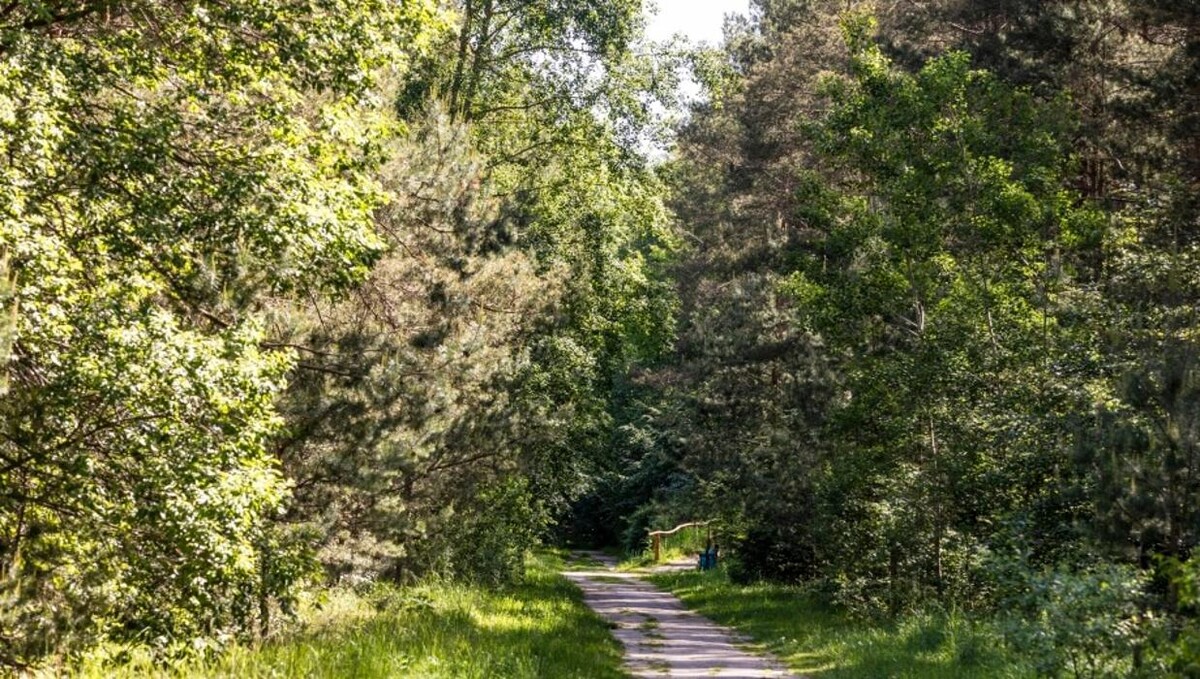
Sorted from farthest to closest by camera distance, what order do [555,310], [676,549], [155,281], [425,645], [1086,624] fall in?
[676,549] → [555,310] → [425,645] → [155,281] → [1086,624]

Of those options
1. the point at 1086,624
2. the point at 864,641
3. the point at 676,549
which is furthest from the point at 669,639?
the point at 676,549

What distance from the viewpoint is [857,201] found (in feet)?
67.9

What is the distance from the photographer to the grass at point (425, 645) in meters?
9.26

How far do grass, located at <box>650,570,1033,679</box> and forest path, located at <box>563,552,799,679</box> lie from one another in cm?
53

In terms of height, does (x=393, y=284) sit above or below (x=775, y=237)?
below

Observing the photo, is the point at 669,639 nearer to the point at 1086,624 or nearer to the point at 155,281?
the point at 1086,624

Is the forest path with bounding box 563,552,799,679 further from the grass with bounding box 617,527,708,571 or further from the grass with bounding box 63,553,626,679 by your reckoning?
the grass with bounding box 617,527,708,571

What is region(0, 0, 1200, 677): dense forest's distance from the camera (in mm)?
8711

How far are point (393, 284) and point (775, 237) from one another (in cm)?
1630

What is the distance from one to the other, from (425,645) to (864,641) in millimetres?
6932

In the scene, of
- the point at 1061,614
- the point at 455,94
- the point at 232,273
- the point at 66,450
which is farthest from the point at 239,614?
the point at 455,94

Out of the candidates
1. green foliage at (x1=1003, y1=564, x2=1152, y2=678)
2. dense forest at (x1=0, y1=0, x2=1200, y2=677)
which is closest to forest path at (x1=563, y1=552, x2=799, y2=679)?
dense forest at (x1=0, y1=0, x2=1200, y2=677)

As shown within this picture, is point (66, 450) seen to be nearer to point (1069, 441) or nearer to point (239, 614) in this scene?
point (239, 614)

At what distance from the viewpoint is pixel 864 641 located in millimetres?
15438
